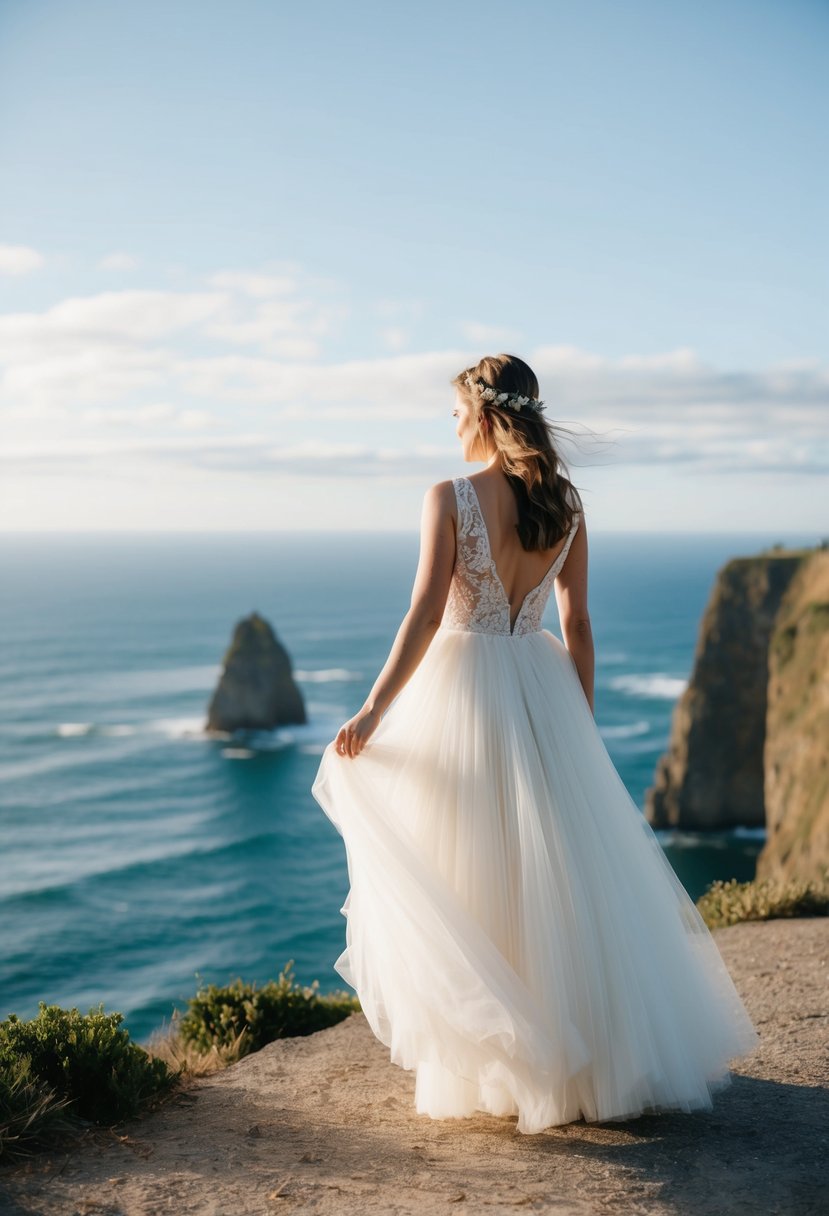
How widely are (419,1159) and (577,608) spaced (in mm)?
2463

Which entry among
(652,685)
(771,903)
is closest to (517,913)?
(771,903)

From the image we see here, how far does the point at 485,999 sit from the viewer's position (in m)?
3.98

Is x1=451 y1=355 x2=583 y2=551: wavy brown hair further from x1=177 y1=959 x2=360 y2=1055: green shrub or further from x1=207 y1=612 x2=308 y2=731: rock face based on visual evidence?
x1=207 y1=612 x2=308 y2=731: rock face

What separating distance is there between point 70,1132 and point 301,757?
5921 cm

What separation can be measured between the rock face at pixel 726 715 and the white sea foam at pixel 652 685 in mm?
29777

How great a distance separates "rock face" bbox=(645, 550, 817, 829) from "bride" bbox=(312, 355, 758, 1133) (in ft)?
131

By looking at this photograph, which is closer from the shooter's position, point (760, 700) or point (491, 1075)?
point (491, 1075)

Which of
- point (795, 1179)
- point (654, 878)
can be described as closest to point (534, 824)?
point (654, 878)

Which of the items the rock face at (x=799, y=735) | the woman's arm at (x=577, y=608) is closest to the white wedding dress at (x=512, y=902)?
the woman's arm at (x=577, y=608)

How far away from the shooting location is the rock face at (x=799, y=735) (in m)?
27.5

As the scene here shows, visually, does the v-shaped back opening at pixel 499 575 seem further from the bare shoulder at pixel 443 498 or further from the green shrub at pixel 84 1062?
the green shrub at pixel 84 1062

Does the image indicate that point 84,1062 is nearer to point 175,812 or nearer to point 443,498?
point 443,498

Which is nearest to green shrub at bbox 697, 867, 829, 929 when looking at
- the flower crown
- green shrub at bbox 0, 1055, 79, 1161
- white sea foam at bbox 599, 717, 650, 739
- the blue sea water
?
the blue sea water

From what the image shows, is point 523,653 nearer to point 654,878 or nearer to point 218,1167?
point 654,878
